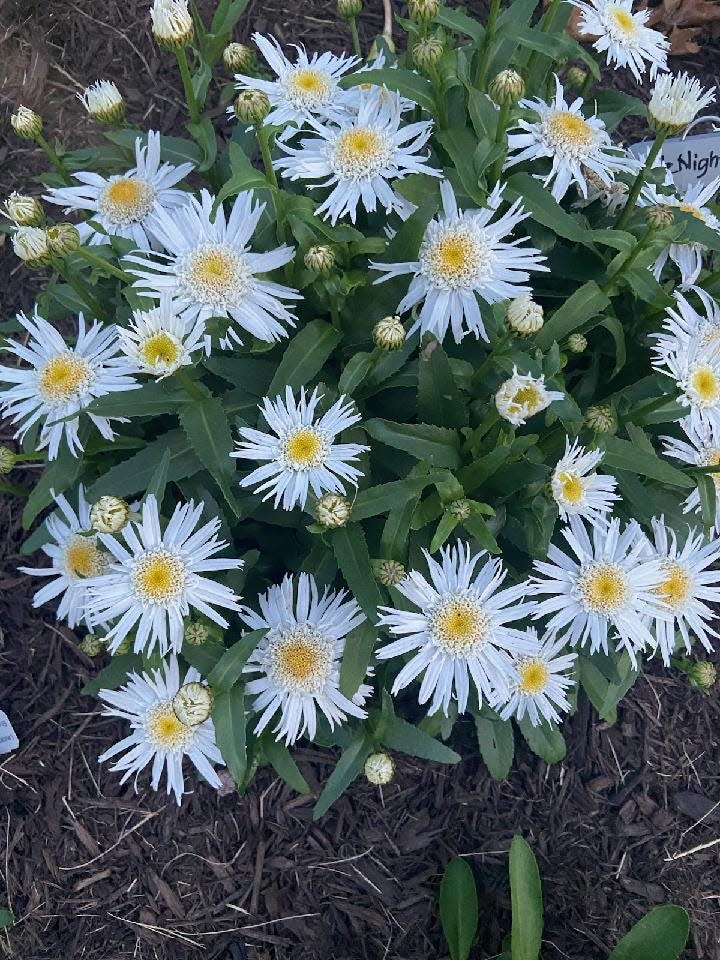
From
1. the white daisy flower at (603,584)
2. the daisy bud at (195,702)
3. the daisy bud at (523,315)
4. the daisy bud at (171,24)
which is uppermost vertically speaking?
the daisy bud at (171,24)

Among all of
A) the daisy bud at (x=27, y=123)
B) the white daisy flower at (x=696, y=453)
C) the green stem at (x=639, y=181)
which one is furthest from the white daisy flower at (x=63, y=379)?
the white daisy flower at (x=696, y=453)

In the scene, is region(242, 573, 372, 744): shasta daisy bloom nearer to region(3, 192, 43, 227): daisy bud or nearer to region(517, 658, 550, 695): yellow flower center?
region(517, 658, 550, 695): yellow flower center

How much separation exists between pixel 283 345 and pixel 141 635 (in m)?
0.71

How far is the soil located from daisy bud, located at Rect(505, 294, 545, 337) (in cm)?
139

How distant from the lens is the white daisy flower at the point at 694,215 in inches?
72.2

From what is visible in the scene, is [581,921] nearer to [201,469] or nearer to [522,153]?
[201,469]

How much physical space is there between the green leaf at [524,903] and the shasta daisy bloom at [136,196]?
1770 millimetres

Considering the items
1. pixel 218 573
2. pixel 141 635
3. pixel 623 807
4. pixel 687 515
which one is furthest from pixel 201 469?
pixel 623 807

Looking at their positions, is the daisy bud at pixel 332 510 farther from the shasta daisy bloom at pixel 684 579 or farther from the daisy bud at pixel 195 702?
the shasta daisy bloom at pixel 684 579

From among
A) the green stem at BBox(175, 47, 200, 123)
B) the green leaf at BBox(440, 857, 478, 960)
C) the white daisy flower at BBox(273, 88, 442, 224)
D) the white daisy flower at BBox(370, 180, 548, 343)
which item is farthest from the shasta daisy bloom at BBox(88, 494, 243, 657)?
the green leaf at BBox(440, 857, 478, 960)

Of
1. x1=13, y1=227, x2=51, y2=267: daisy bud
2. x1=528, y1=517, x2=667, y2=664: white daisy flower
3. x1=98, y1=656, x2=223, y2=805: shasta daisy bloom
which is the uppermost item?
x1=13, y1=227, x2=51, y2=267: daisy bud

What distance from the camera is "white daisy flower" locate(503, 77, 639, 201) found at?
1774mm

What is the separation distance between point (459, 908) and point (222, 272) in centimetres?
176

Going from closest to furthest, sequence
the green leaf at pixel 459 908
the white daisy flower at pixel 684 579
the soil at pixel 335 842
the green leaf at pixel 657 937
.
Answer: the white daisy flower at pixel 684 579 < the green leaf at pixel 657 937 < the green leaf at pixel 459 908 < the soil at pixel 335 842
